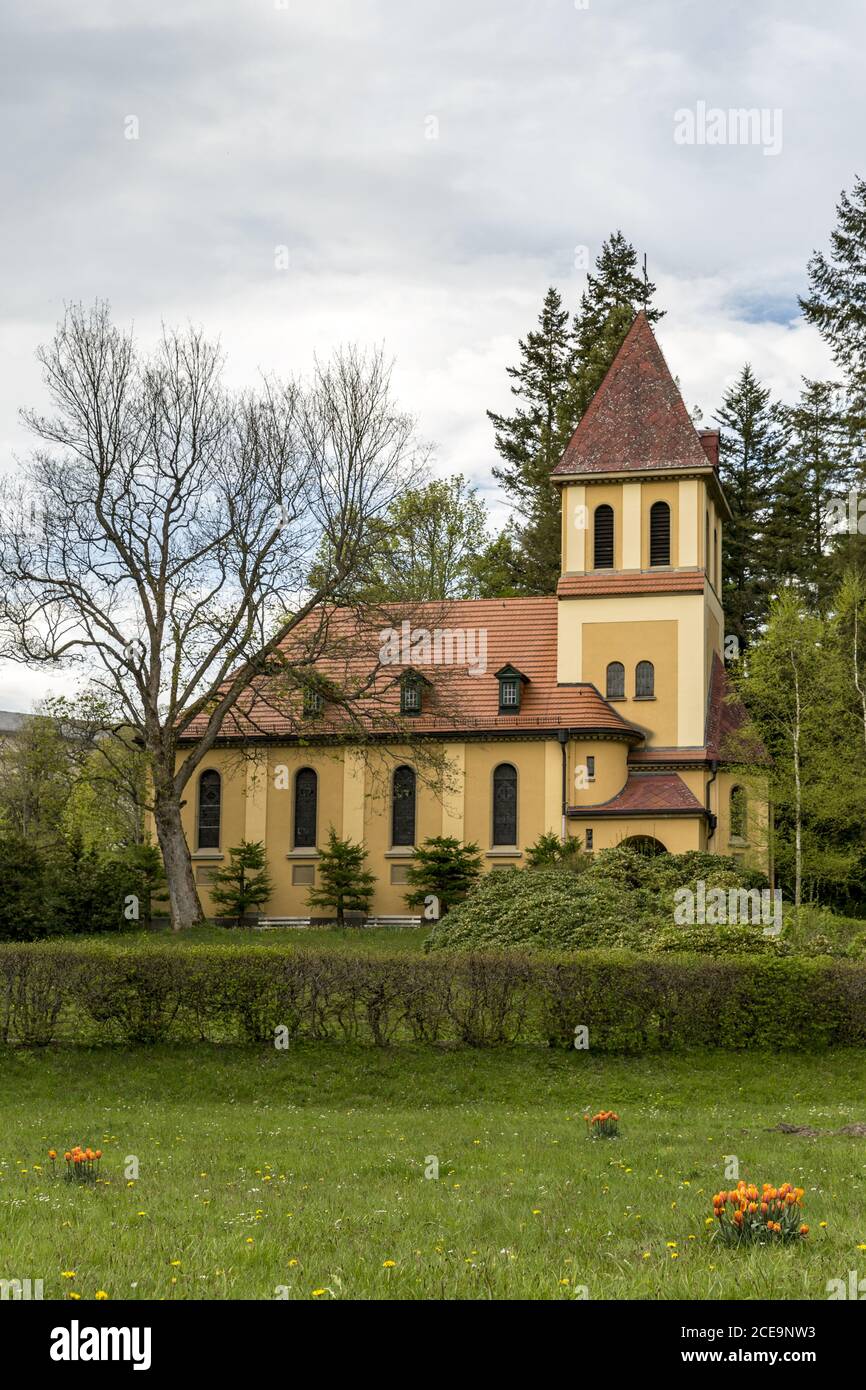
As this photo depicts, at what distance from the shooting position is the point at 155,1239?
781 cm

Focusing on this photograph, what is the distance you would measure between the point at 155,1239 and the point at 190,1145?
5.02 m

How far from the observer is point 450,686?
39719 millimetres

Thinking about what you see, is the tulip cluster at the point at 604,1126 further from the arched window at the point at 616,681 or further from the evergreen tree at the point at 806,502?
the evergreen tree at the point at 806,502

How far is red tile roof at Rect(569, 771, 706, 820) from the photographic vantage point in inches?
1454

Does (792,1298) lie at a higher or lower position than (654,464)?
lower

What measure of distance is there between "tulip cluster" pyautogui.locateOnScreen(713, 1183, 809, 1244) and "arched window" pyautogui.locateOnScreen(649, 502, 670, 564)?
112 ft

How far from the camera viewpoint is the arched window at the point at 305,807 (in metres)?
40.8

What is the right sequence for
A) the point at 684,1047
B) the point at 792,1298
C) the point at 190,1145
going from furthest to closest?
the point at 684,1047, the point at 190,1145, the point at 792,1298

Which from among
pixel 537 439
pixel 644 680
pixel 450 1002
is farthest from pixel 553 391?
pixel 450 1002

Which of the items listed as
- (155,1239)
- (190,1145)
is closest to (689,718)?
(190,1145)

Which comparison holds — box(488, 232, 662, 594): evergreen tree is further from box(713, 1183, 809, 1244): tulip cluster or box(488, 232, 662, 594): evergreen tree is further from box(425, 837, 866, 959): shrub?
box(713, 1183, 809, 1244): tulip cluster
